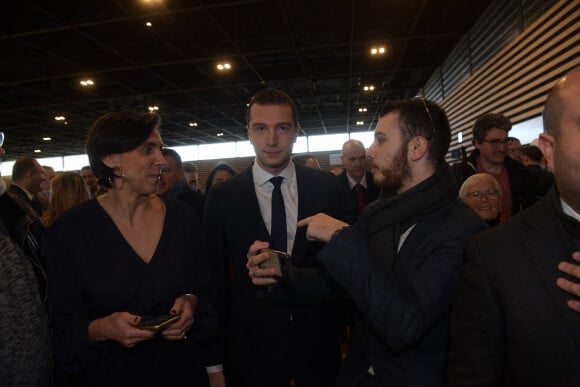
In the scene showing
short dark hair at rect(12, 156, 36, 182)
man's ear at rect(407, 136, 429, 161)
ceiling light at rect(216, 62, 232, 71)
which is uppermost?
ceiling light at rect(216, 62, 232, 71)

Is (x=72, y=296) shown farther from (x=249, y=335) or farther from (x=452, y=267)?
(x=452, y=267)

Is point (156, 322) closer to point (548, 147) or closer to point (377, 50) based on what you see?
point (548, 147)

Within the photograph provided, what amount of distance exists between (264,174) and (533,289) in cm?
132

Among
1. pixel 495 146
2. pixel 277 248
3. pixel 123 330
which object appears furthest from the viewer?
pixel 495 146

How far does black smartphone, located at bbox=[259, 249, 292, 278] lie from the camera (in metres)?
1.52

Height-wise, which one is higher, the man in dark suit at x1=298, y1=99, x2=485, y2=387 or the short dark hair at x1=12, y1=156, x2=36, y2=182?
the short dark hair at x1=12, y1=156, x2=36, y2=182

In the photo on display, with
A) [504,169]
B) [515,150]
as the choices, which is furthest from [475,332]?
[515,150]

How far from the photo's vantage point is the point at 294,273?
5.37ft

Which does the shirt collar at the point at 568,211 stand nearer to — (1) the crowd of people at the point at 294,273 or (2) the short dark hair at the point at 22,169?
(1) the crowd of people at the point at 294,273

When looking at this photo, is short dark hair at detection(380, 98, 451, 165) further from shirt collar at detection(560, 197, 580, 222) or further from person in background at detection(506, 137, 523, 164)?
person in background at detection(506, 137, 523, 164)

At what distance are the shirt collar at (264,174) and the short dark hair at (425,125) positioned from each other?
686 millimetres

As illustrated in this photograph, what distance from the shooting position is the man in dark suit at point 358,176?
16.1 feet

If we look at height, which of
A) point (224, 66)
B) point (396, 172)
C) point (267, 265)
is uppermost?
point (224, 66)

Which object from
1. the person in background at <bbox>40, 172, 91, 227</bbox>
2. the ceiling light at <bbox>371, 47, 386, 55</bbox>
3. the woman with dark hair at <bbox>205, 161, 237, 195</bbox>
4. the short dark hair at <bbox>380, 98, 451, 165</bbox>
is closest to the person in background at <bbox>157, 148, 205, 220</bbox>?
the woman with dark hair at <bbox>205, 161, 237, 195</bbox>
